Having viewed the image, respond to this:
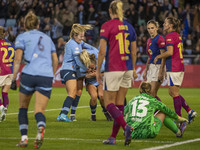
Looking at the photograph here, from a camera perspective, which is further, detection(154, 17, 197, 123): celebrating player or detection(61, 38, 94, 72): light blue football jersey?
detection(61, 38, 94, 72): light blue football jersey

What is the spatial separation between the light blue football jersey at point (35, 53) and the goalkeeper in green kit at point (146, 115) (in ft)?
5.60

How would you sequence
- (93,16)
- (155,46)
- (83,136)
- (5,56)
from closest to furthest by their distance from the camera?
(83,136) < (155,46) < (5,56) < (93,16)

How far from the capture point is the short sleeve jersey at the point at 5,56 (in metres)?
13.0

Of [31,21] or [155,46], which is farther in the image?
[155,46]

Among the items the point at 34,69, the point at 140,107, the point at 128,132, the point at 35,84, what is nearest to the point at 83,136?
the point at 140,107

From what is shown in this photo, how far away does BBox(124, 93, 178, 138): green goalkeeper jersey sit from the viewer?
853cm

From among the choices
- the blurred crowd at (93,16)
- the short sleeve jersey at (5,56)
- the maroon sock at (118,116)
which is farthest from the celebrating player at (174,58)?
the blurred crowd at (93,16)

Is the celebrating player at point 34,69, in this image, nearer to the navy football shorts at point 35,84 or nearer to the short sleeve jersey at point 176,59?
the navy football shorts at point 35,84

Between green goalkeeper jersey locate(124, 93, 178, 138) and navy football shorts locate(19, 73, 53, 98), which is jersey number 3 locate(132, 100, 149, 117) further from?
navy football shorts locate(19, 73, 53, 98)

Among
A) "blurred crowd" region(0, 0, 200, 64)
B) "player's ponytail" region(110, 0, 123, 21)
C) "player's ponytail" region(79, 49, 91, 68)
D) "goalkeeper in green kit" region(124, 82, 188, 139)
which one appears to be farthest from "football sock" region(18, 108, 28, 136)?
"blurred crowd" region(0, 0, 200, 64)

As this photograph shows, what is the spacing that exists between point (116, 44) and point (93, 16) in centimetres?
2117

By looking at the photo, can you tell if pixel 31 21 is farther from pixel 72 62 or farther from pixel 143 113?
pixel 72 62

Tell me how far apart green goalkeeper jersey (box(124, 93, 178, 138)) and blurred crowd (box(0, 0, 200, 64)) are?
55.9ft

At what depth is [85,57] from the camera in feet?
38.1
